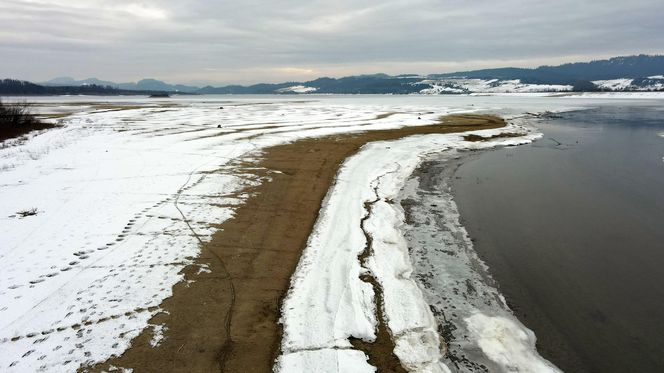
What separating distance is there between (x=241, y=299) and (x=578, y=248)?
29.4ft

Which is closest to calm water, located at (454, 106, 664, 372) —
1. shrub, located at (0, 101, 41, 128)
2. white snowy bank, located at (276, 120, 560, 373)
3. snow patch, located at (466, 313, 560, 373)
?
snow patch, located at (466, 313, 560, 373)

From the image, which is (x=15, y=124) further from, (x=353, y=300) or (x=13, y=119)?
(x=353, y=300)

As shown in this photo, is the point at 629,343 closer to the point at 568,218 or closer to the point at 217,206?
the point at 568,218

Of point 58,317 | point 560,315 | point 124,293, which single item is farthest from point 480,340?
point 58,317

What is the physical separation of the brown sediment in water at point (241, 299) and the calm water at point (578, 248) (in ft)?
11.6

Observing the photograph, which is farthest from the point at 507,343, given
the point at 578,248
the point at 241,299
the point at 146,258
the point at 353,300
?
the point at 146,258

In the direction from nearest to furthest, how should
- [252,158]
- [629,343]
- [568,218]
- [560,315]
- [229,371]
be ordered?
[229,371], [629,343], [560,315], [568,218], [252,158]

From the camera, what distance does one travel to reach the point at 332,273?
940cm

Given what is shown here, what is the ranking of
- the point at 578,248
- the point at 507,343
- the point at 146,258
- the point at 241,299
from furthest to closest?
1. the point at 578,248
2. the point at 146,258
3. the point at 241,299
4. the point at 507,343

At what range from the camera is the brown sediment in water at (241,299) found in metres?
6.53

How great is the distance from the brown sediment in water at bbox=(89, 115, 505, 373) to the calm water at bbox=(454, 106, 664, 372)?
3541 mm

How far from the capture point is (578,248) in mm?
11250

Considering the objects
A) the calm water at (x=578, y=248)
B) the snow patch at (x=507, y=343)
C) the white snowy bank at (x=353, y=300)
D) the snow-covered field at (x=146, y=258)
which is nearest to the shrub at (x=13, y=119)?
the snow-covered field at (x=146, y=258)

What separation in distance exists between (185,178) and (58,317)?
1054 centimetres
